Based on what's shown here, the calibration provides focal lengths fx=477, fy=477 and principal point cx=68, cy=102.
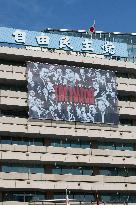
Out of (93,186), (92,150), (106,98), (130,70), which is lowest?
(93,186)

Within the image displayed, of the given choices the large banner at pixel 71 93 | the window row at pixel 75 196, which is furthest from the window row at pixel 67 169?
the large banner at pixel 71 93

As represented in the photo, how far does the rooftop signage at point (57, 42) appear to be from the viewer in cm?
7219

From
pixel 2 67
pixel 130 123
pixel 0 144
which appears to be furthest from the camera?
pixel 130 123

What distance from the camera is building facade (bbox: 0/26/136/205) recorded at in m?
68.9

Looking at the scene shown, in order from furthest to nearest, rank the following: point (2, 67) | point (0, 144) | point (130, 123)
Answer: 1. point (130, 123)
2. point (2, 67)
3. point (0, 144)

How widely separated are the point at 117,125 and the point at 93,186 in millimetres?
11164

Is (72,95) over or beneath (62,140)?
over

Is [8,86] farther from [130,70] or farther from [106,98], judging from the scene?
[130,70]

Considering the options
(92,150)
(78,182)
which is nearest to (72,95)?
(92,150)

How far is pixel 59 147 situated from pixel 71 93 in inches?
357

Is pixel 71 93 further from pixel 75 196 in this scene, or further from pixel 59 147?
pixel 75 196

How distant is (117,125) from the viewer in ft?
250

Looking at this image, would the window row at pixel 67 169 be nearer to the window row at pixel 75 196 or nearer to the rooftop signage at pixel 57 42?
the window row at pixel 75 196

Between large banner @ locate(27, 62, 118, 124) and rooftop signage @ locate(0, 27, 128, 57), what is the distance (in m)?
3.17
